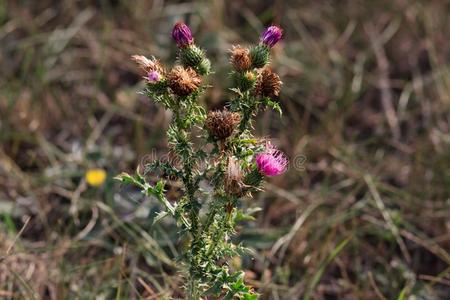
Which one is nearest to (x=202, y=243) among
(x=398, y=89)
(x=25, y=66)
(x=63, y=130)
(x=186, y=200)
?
(x=186, y=200)

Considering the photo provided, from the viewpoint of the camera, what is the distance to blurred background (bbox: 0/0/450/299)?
269 centimetres

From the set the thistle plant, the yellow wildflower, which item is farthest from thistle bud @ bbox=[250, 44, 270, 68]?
the yellow wildflower

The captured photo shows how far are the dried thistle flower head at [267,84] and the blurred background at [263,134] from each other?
30.2 inches

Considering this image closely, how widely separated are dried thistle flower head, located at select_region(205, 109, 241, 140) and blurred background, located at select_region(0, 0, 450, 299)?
76 cm

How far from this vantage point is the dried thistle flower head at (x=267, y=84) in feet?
6.20

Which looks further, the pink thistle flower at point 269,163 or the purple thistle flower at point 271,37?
→ the purple thistle flower at point 271,37

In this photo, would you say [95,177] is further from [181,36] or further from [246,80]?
[246,80]

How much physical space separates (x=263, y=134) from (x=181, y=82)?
167 centimetres

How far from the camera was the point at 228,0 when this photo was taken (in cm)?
431

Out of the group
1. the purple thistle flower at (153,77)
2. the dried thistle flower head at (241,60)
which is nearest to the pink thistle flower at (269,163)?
the dried thistle flower head at (241,60)

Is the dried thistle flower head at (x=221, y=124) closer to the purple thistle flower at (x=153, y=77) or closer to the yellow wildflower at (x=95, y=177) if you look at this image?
the purple thistle flower at (x=153, y=77)

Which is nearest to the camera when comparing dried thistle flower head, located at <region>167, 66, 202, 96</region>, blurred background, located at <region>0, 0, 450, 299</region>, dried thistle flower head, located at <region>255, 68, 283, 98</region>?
dried thistle flower head, located at <region>167, 66, 202, 96</region>

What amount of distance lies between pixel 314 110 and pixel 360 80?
337 millimetres

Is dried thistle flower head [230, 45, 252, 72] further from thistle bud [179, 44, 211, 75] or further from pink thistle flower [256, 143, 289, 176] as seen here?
pink thistle flower [256, 143, 289, 176]
